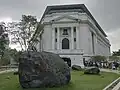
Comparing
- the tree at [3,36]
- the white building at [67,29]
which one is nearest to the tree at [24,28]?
the tree at [3,36]

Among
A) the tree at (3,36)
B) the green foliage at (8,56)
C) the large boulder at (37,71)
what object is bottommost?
the large boulder at (37,71)

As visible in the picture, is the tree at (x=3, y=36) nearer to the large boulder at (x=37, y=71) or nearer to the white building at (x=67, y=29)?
the white building at (x=67, y=29)

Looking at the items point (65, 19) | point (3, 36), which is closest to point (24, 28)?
point (3, 36)

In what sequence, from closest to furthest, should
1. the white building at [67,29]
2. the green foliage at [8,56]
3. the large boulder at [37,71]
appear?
the large boulder at [37,71]
the green foliage at [8,56]
the white building at [67,29]

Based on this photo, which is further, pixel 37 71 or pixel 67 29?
pixel 67 29

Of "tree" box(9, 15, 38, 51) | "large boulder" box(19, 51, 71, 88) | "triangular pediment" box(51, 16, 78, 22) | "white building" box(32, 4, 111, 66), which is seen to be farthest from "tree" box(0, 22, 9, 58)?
"large boulder" box(19, 51, 71, 88)

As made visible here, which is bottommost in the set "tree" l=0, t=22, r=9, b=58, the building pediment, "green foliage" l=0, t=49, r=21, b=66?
"green foliage" l=0, t=49, r=21, b=66

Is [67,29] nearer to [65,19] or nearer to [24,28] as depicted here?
[65,19]

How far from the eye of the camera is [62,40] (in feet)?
282

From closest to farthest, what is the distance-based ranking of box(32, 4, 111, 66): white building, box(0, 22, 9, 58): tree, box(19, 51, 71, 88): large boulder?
box(19, 51, 71, 88): large boulder → box(0, 22, 9, 58): tree → box(32, 4, 111, 66): white building

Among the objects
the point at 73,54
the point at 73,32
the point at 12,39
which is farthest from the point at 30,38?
the point at 73,32

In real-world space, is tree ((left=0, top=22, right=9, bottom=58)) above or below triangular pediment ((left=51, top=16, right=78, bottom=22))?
below

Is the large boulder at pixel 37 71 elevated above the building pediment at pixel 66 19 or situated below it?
below

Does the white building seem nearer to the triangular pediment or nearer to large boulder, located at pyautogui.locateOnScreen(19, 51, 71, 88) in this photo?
the triangular pediment
